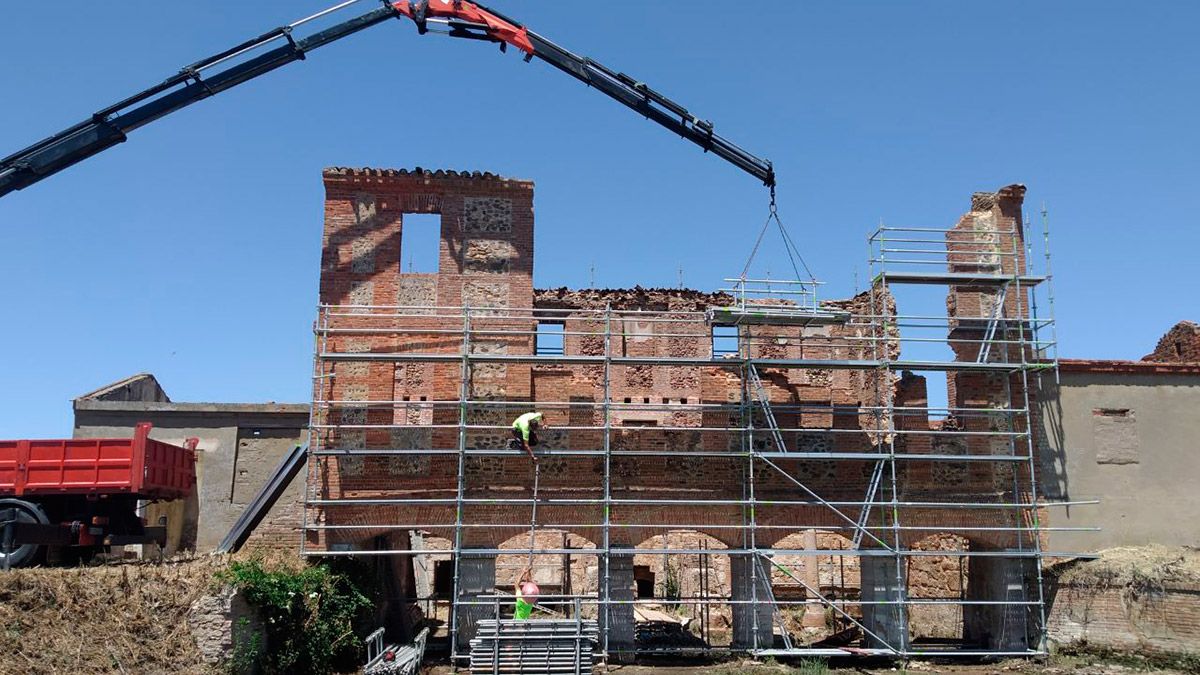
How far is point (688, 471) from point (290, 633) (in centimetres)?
710

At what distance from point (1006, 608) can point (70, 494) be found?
15.9 meters

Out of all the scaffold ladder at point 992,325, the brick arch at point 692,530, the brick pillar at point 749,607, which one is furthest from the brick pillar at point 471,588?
the scaffold ladder at point 992,325

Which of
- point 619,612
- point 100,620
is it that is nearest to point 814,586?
point 619,612

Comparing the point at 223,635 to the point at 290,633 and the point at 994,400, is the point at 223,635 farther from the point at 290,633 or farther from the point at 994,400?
the point at 994,400

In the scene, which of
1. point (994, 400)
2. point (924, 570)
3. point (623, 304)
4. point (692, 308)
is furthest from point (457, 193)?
point (924, 570)

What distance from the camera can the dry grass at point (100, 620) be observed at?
42.1ft

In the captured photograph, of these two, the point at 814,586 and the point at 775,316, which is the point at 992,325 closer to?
the point at 775,316

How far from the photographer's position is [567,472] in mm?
18172

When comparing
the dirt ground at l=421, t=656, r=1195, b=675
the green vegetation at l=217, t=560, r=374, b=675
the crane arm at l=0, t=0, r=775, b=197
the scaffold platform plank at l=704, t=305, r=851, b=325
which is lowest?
the dirt ground at l=421, t=656, r=1195, b=675

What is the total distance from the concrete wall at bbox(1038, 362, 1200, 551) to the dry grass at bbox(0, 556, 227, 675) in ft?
47.6

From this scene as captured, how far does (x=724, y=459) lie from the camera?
1855 centimetres

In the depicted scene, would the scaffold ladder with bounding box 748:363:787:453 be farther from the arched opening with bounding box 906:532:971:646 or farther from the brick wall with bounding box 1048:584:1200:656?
the arched opening with bounding box 906:532:971:646

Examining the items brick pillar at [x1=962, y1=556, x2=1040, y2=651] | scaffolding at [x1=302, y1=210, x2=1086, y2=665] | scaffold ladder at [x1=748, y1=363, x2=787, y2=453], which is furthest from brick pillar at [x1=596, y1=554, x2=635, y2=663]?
brick pillar at [x1=962, y1=556, x2=1040, y2=651]

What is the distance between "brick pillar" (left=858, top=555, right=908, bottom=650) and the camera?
1783 cm
